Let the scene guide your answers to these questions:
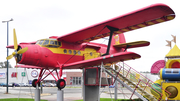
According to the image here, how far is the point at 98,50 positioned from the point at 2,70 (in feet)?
163

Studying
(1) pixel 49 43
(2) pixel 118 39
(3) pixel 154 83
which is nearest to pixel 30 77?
(2) pixel 118 39

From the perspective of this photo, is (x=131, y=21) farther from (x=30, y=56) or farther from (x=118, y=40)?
(x=118, y=40)

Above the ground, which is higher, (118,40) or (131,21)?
(131,21)

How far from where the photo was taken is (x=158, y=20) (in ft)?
48.7

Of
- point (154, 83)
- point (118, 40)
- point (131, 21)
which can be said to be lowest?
point (154, 83)

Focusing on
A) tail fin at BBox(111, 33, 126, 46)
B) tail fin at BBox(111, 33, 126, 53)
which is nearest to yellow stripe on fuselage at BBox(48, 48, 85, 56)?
tail fin at BBox(111, 33, 126, 53)

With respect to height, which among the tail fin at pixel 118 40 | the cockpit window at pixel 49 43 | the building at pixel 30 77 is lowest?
the building at pixel 30 77

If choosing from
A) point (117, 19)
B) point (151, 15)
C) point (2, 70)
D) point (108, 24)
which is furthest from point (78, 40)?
point (2, 70)

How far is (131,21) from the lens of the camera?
15141 mm

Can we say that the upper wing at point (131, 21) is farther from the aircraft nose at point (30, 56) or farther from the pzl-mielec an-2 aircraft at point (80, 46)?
the aircraft nose at point (30, 56)

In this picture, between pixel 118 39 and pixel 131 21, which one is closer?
pixel 131 21

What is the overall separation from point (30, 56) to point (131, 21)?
830cm

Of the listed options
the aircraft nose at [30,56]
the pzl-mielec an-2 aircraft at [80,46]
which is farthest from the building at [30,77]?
the aircraft nose at [30,56]

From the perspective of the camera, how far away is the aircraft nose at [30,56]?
15.2 metres
